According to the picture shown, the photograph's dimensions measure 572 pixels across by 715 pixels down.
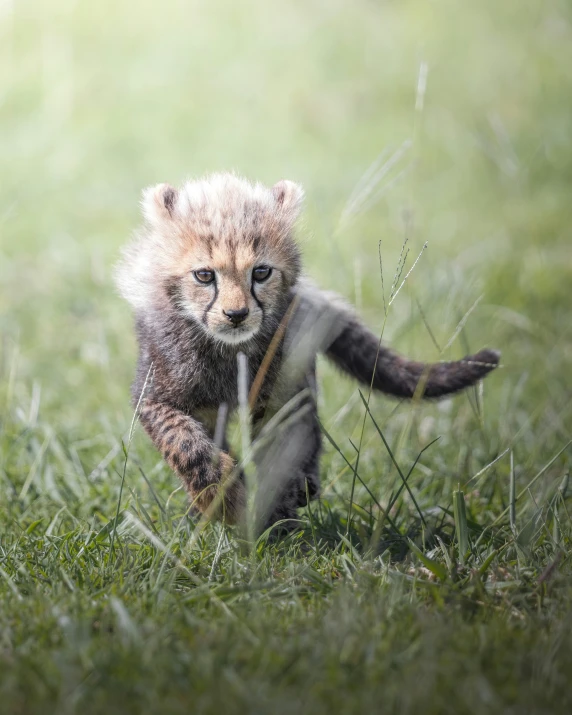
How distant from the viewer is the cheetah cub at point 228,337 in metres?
3.13

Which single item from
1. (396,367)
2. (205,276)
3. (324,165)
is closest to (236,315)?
(205,276)

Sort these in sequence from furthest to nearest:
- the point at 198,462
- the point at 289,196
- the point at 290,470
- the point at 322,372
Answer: the point at 322,372 < the point at 289,196 < the point at 290,470 < the point at 198,462

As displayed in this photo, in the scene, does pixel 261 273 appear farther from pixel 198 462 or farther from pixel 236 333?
pixel 198 462

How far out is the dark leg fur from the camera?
3137 mm

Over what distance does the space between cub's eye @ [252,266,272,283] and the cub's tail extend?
23.6 inches

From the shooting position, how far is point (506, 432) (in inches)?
182

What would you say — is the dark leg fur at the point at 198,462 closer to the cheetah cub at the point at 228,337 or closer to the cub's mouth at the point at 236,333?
the cheetah cub at the point at 228,337

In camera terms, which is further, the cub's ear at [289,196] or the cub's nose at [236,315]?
the cub's ear at [289,196]

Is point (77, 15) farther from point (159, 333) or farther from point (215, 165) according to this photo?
point (159, 333)

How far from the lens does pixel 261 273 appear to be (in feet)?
Result: 10.5

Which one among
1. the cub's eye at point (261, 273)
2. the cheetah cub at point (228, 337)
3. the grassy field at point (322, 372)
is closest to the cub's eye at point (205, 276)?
the cheetah cub at point (228, 337)

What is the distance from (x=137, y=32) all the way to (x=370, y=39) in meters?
3.44

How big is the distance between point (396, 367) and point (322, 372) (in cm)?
203

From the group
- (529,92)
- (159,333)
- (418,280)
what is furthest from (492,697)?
(529,92)
